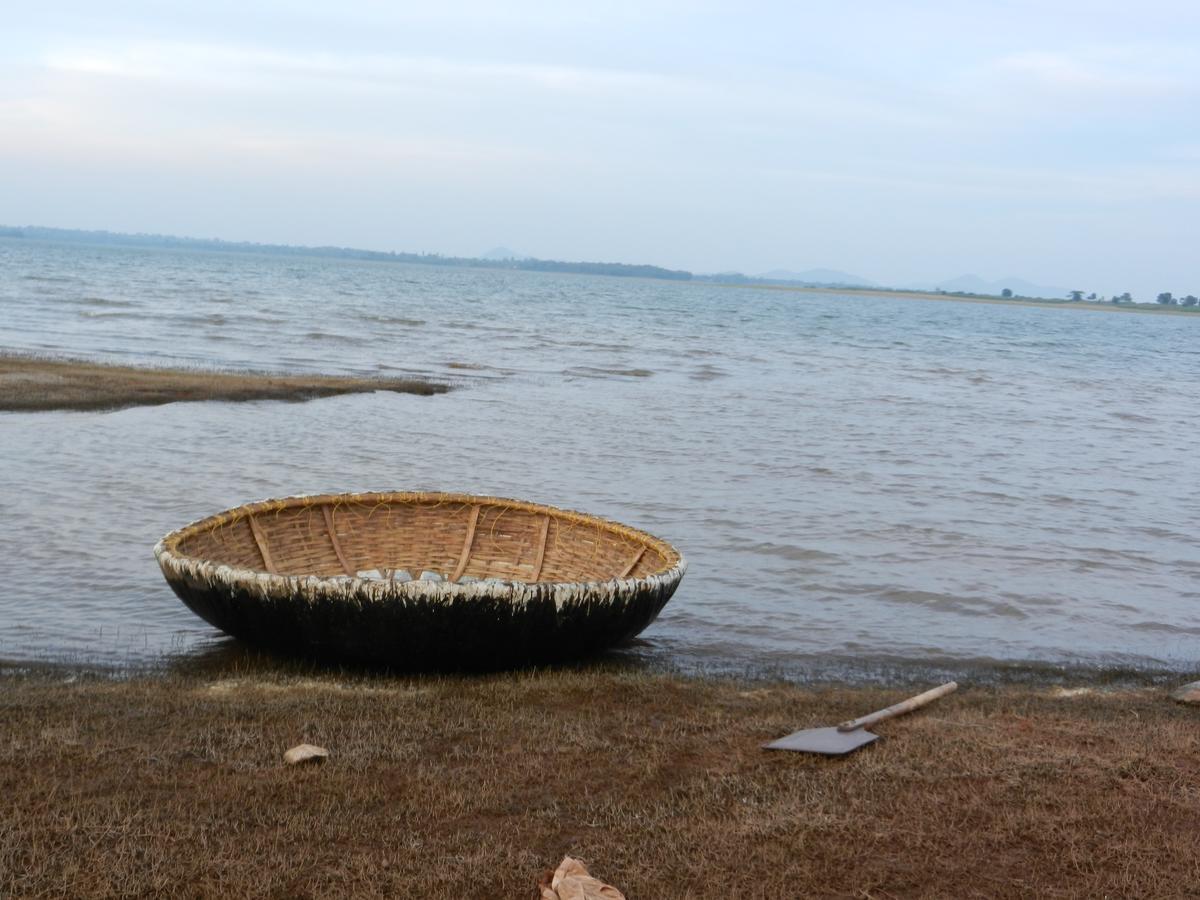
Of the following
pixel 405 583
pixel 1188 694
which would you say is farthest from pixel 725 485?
pixel 405 583

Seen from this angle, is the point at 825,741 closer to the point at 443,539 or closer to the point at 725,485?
the point at 443,539

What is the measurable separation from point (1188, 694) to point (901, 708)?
2.02 meters

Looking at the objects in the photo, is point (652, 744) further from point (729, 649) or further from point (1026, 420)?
point (1026, 420)

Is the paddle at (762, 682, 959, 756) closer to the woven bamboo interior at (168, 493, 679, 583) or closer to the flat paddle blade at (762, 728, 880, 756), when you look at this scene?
the flat paddle blade at (762, 728, 880, 756)

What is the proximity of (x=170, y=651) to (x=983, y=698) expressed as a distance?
4.83 m

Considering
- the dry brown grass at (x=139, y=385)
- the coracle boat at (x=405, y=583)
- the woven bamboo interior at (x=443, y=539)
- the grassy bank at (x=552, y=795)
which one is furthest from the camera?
the dry brown grass at (x=139, y=385)

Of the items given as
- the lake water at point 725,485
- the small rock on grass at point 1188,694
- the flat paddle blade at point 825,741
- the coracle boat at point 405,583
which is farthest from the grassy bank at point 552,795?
the lake water at point 725,485

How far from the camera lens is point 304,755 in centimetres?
492

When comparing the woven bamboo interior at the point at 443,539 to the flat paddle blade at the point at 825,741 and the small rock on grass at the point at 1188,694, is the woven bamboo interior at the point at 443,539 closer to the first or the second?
the flat paddle blade at the point at 825,741

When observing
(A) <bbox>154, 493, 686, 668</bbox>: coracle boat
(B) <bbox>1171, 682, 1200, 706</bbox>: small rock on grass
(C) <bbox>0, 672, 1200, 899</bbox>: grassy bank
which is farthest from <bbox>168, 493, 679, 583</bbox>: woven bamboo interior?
(B) <bbox>1171, 682, 1200, 706</bbox>: small rock on grass

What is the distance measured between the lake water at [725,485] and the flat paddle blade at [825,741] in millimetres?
1945

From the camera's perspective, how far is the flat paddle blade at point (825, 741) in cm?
541

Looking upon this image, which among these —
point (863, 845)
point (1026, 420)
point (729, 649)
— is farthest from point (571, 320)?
point (863, 845)

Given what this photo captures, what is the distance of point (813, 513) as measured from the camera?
12.4 meters
